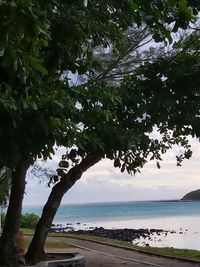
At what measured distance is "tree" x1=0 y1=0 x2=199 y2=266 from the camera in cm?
329

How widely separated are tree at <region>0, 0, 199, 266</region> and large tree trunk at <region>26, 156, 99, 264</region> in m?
4.50

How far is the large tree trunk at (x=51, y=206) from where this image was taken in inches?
504

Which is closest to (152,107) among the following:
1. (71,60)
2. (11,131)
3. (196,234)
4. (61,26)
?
(71,60)

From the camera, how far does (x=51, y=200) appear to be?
13.0m

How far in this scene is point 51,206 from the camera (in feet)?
42.5

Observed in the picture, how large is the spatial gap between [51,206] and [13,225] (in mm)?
1427

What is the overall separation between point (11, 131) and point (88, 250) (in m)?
13.3

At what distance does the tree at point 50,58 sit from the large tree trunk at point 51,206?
177 inches

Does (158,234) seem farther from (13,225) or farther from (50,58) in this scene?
(50,58)

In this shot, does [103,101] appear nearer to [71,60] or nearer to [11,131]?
[71,60]

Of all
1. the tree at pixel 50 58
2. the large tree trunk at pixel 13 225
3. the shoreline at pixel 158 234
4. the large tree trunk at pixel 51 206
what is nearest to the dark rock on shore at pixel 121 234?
the shoreline at pixel 158 234

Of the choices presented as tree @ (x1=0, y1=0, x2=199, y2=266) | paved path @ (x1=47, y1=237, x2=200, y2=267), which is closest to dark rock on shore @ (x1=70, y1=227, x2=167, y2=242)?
paved path @ (x1=47, y1=237, x2=200, y2=267)

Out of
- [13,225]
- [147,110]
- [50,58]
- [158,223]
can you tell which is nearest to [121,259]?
[13,225]

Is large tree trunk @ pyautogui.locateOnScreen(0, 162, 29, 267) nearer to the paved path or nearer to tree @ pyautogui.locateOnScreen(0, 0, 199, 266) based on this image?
the paved path
